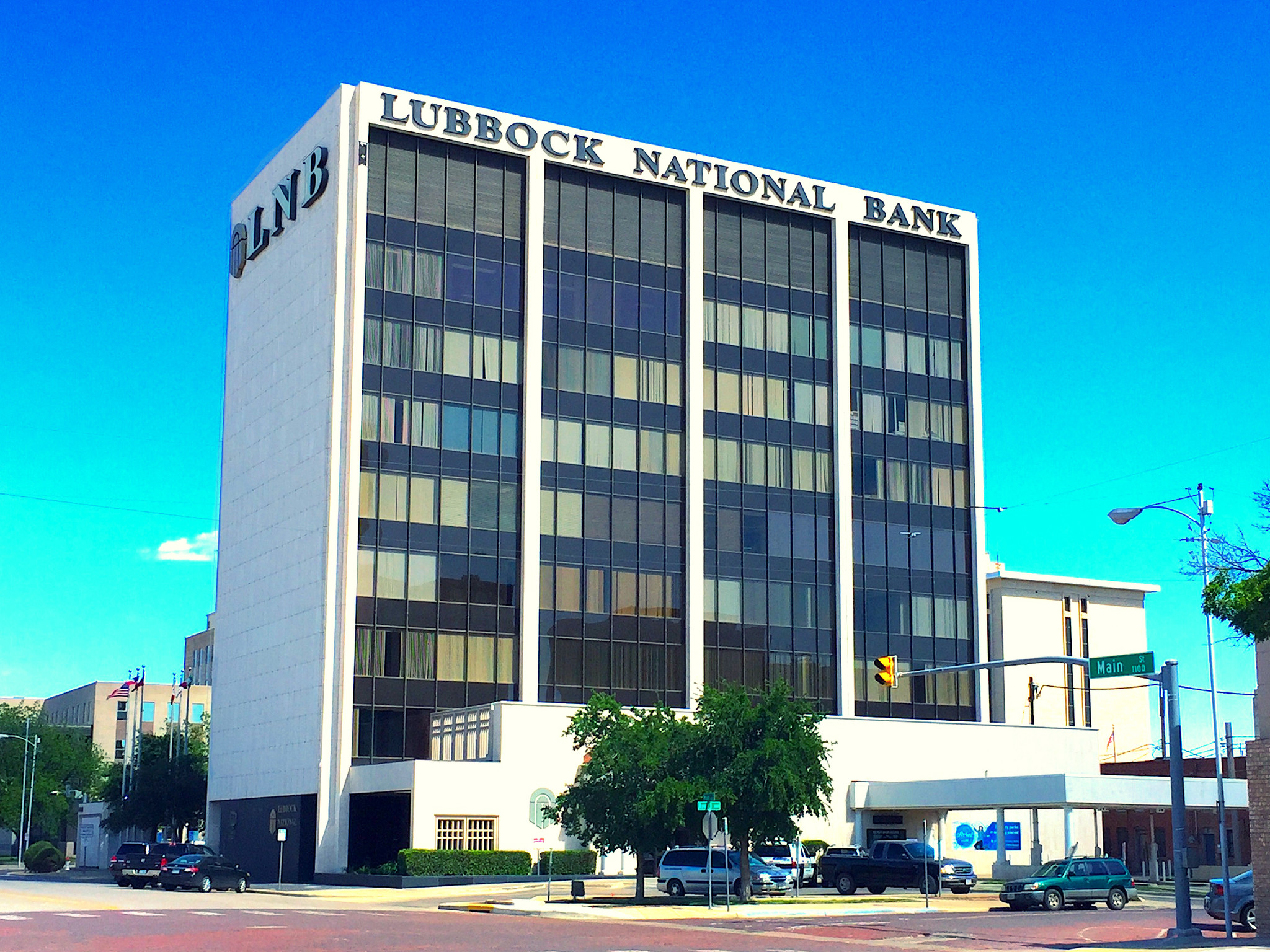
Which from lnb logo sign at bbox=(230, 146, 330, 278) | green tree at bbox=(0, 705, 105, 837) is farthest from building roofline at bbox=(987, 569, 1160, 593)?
green tree at bbox=(0, 705, 105, 837)

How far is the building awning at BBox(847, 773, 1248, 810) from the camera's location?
192 feet

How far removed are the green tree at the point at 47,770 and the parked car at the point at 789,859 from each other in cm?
8065

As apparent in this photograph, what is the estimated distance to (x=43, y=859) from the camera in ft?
295

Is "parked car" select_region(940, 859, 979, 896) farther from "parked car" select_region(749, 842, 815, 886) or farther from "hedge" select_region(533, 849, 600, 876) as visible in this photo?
"hedge" select_region(533, 849, 600, 876)

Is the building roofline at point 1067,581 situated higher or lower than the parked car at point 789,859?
higher

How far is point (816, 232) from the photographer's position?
7806 cm

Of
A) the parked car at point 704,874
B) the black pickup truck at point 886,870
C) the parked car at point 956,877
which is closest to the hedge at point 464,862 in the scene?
the parked car at point 704,874

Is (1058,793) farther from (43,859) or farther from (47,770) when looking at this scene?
(47,770)

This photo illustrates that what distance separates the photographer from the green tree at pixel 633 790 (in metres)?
49.0

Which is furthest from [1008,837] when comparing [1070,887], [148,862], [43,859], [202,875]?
[43,859]

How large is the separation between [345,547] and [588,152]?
2252 centimetres

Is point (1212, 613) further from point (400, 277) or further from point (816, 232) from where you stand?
point (816, 232)

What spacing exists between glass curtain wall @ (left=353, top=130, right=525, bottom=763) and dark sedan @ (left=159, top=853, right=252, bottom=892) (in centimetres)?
743

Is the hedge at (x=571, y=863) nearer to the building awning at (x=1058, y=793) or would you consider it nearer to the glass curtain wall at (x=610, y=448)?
the glass curtain wall at (x=610, y=448)
